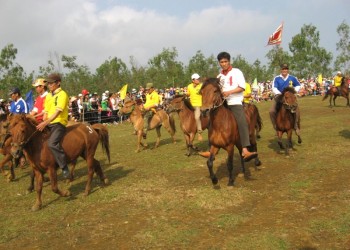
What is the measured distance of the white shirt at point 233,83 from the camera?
7.96 m

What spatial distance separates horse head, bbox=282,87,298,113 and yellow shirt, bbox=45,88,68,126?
6.32 meters

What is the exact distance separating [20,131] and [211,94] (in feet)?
12.8

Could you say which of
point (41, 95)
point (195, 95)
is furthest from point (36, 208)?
point (195, 95)

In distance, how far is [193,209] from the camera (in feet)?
22.1

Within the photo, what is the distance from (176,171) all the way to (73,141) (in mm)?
3156

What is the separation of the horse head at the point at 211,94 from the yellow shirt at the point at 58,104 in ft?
9.65

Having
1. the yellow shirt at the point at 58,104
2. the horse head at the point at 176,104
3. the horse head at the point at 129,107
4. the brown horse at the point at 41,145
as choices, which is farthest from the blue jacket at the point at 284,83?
the yellow shirt at the point at 58,104

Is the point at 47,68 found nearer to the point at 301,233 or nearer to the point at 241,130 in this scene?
the point at 241,130

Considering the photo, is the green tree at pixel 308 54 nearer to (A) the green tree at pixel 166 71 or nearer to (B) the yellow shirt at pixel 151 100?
(A) the green tree at pixel 166 71

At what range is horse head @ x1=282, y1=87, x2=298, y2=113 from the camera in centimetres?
1055

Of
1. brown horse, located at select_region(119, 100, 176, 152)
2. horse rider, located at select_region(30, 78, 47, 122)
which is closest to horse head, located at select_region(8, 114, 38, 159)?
horse rider, located at select_region(30, 78, 47, 122)

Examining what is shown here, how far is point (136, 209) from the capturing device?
700cm

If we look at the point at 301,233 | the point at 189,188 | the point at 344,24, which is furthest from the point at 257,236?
the point at 344,24

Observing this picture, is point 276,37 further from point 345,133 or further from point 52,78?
point 52,78
